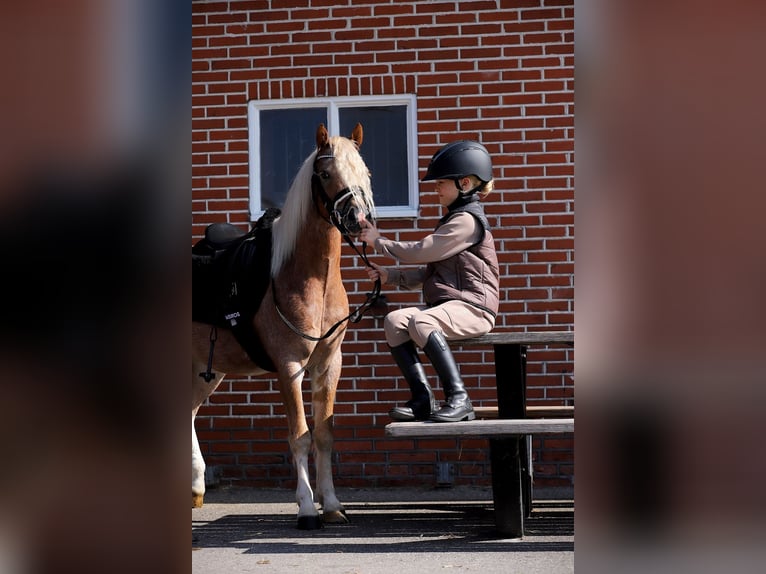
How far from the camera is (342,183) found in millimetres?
5453

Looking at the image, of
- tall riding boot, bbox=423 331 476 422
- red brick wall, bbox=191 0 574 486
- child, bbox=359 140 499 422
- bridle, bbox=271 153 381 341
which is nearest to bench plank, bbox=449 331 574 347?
child, bbox=359 140 499 422

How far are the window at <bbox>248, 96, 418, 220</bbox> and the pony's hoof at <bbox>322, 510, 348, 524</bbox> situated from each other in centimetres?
235

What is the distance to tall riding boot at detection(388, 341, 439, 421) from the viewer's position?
5023mm

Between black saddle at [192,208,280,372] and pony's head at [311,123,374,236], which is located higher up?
pony's head at [311,123,374,236]

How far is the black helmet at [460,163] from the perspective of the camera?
5246mm

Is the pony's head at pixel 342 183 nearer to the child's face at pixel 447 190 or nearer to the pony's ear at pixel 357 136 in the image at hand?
the pony's ear at pixel 357 136

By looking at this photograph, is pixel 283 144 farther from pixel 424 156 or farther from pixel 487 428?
pixel 487 428

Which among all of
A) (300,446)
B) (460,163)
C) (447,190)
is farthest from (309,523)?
(460,163)

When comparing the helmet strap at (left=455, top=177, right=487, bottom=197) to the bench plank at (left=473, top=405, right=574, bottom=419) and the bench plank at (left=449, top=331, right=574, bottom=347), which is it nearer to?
the bench plank at (left=449, top=331, right=574, bottom=347)

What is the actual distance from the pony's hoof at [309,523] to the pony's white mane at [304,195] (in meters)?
1.43

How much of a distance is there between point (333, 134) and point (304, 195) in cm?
157
